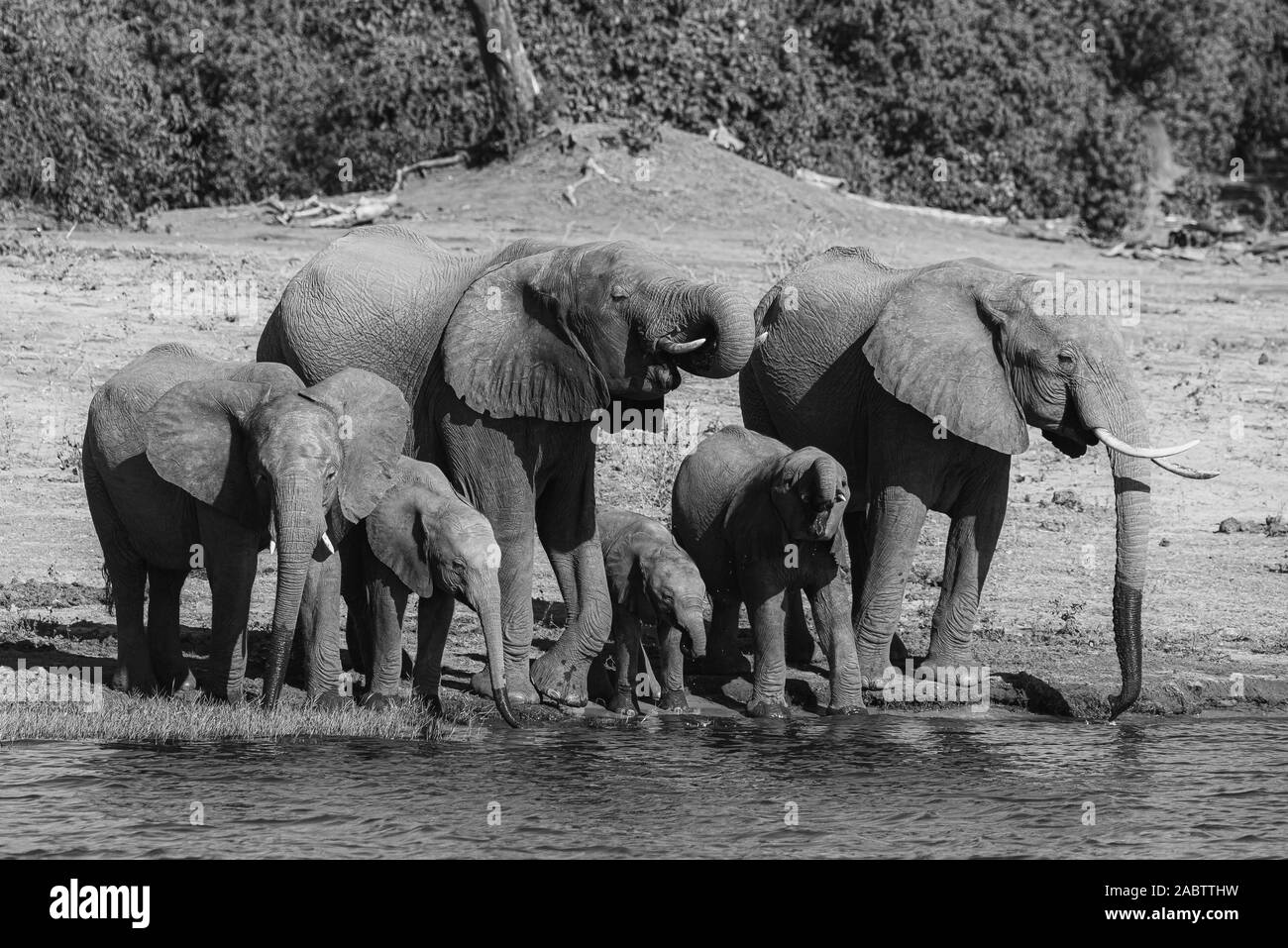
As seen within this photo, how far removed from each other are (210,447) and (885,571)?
3.77 meters

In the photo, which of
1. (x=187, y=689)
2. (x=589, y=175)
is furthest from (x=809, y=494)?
(x=589, y=175)

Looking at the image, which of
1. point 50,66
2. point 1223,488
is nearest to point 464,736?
point 1223,488

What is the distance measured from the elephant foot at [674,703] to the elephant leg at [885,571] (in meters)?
1.08

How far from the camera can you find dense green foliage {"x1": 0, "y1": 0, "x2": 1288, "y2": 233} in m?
24.3

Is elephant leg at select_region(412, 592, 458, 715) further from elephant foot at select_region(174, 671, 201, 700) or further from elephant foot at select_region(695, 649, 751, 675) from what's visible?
elephant foot at select_region(695, 649, 751, 675)

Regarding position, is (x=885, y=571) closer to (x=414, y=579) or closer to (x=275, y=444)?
(x=414, y=579)

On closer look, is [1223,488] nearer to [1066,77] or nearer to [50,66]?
[50,66]

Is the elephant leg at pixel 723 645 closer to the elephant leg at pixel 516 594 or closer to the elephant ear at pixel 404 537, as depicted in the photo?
the elephant leg at pixel 516 594

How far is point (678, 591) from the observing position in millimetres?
11000

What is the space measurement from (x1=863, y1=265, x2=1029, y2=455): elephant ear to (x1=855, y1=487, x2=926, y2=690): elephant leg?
511 millimetres

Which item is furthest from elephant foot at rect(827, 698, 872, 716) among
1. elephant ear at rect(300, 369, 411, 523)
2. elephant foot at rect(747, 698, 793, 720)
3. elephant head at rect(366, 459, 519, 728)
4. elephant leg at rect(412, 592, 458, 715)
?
elephant ear at rect(300, 369, 411, 523)

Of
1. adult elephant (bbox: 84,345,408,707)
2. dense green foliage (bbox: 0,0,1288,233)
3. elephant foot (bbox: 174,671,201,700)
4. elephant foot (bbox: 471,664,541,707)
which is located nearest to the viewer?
adult elephant (bbox: 84,345,408,707)

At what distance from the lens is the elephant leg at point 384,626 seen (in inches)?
434
